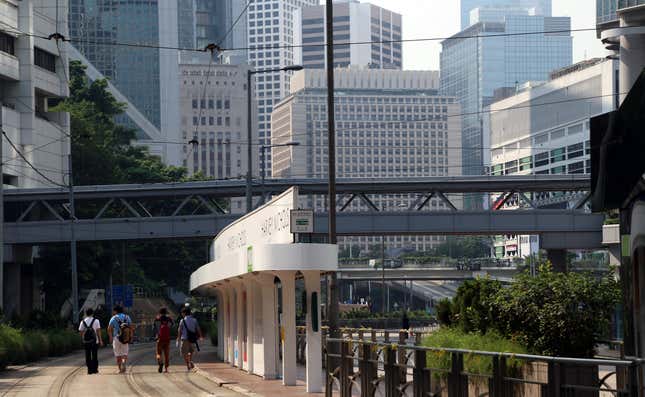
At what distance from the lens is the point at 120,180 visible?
352 feet

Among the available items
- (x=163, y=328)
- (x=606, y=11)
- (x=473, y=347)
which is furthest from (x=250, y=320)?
(x=606, y=11)

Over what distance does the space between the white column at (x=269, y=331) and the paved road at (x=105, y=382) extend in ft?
4.58

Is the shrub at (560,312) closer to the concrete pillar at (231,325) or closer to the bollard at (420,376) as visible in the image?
the bollard at (420,376)

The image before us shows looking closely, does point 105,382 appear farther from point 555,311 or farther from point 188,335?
point 555,311

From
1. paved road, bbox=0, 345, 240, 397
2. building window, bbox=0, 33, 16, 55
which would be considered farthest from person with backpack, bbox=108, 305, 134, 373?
building window, bbox=0, 33, 16, 55

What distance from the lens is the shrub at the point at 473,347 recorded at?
14786 mm

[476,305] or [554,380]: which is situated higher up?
[476,305]

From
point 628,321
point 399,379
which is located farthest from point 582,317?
point 628,321

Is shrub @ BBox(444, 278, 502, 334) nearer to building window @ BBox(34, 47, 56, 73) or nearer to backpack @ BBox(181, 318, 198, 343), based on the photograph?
backpack @ BBox(181, 318, 198, 343)

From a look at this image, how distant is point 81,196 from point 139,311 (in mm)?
16396

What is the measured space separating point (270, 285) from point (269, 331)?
4.38 ft

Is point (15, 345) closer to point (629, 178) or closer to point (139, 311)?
point (629, 178)

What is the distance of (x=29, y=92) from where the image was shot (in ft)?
289

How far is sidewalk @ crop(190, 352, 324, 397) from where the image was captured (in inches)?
955
